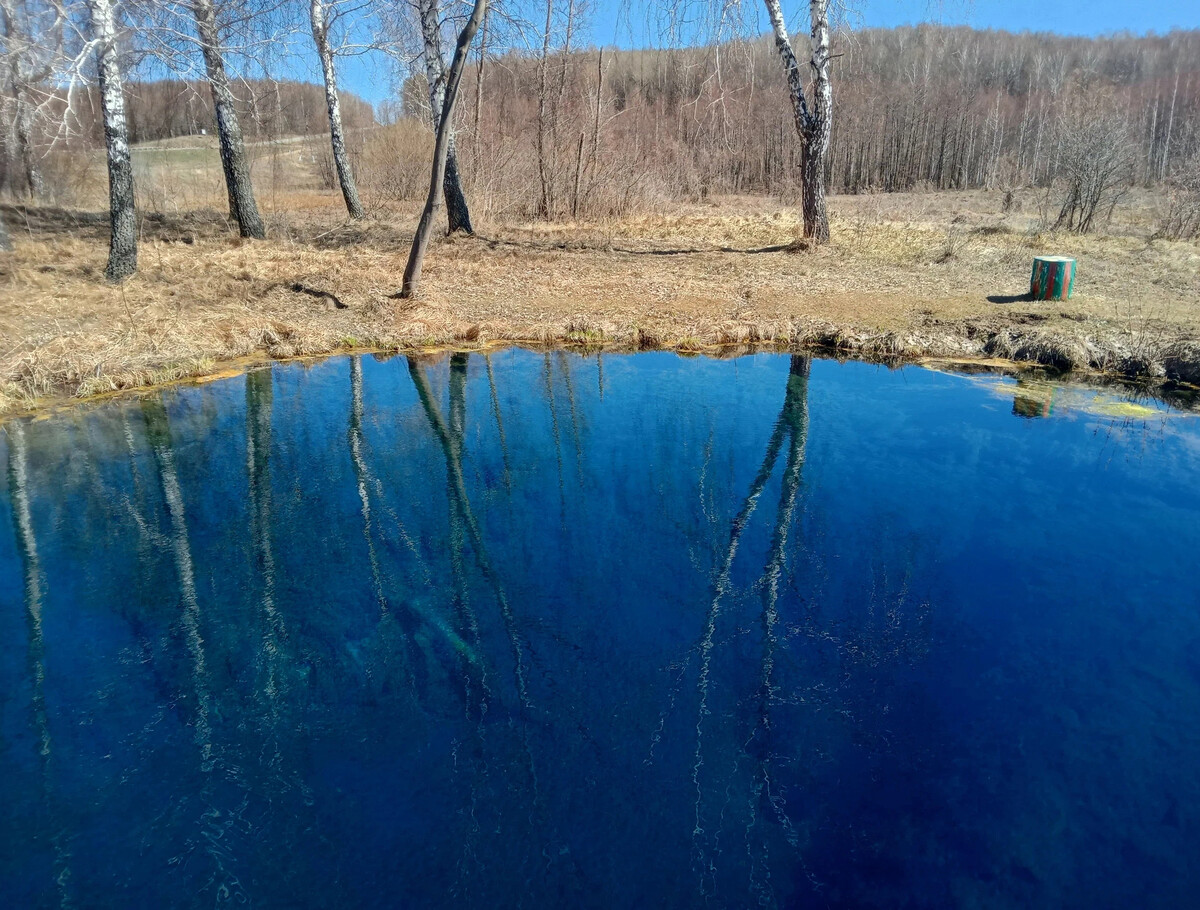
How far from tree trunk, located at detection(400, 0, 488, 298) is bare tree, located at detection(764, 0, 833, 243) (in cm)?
532

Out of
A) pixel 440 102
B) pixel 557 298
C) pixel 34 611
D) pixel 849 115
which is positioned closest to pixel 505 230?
pixel 440 102

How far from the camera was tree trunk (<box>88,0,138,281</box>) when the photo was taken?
9.22m

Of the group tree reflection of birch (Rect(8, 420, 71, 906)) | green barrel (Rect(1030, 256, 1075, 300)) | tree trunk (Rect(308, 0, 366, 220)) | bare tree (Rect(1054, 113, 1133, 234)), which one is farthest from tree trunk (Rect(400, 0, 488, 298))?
bare tree (Rect(1054, 113, 1133, 234))

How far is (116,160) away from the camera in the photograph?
9.75m

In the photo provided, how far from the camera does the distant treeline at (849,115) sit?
58.7 feet

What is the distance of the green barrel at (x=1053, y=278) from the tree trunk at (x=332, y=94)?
11.5 metres

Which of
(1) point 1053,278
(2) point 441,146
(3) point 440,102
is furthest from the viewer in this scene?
(3) point 440,102

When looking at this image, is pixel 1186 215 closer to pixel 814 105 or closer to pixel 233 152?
pixel 814 105

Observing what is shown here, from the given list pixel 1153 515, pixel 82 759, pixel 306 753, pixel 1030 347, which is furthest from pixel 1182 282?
pixel 82 759

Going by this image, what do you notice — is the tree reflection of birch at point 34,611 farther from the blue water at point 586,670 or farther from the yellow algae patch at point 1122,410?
the yellow algae patch at point 1122,410

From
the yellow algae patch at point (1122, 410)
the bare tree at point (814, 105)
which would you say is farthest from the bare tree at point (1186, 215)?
the yellow algae patch at point (1122, 410)

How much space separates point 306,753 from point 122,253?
860 cm

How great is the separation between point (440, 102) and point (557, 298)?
19.2 feet

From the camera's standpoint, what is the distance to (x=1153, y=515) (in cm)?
548
